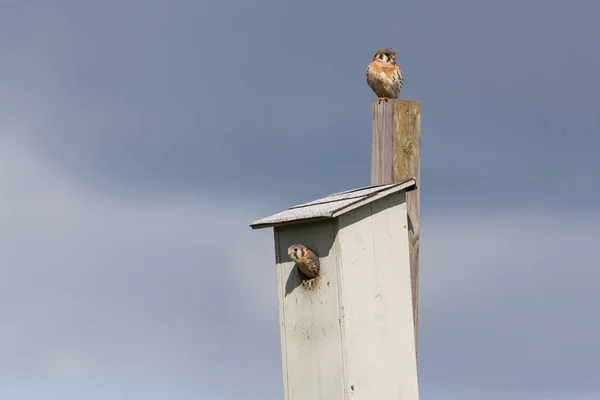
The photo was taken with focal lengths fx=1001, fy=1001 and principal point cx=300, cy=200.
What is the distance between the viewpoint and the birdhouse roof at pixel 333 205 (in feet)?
20.4

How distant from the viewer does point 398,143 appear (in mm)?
6688

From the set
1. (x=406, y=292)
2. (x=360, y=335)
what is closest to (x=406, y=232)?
(x=406, y=292)

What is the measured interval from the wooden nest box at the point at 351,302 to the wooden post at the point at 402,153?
0.12 m

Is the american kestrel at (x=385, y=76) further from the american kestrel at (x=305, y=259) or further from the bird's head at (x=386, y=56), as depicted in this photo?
the american kestrel at (x=305, y=259)

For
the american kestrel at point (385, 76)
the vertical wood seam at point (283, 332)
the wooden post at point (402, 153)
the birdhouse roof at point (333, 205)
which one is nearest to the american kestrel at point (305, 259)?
the birdhouse roof at point (333, 205)

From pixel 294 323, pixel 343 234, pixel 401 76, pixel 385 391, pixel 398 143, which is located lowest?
pixel 385 391

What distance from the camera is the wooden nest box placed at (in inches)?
245

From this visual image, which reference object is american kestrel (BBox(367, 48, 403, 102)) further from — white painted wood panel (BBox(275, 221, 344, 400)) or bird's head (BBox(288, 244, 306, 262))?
bird's head (BBox(288, 244, 306, 262))

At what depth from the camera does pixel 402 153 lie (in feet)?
22.0

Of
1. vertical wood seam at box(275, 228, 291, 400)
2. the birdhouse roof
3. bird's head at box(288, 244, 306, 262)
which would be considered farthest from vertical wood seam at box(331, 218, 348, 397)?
vertical wood seam at box(275, 228, 291, 400)

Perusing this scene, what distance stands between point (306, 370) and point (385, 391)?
1.74ft

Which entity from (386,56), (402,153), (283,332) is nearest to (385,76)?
(386,56)

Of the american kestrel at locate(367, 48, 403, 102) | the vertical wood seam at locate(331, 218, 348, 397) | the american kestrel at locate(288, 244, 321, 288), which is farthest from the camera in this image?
the american kestrel at locate(367, 48, 403, 102)

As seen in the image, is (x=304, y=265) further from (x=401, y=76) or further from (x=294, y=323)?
(x=401, y=76)
